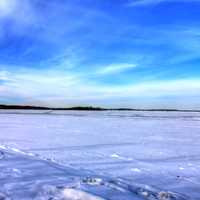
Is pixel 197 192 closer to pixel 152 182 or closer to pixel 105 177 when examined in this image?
pixel 152 182

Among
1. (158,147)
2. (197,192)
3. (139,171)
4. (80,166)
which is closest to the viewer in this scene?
(197,192)

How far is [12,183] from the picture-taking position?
3.52 meters

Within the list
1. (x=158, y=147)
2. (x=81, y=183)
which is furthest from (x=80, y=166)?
(x=158, y=147)

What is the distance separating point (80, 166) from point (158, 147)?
9.38 feet

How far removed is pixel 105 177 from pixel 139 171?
702 mm

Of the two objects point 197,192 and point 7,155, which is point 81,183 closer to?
point 197,192

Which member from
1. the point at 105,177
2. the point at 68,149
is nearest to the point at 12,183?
the point at 105,177

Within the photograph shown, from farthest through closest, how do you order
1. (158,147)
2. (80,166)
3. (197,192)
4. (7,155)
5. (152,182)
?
(158,147)
(7,155)
(80,166)
(152,182)
(197,192)

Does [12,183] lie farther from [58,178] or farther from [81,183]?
[81,183]

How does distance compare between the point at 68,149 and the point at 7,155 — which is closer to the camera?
Answer: the point at 7,155

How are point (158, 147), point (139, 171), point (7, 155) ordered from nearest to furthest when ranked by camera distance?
point (139, 171) < point (7, 155) < point (158, 147)

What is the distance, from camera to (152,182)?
3.73m

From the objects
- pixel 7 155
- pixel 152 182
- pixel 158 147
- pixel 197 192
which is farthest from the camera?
pixel 158 147

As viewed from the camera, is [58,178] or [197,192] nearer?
[197,192]
